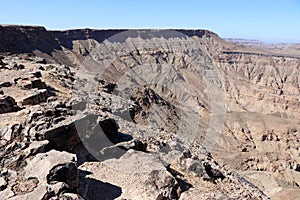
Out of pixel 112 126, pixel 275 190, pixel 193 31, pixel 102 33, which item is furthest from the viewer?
pixel 193 31

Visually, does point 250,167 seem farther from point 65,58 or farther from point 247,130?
point 65,58

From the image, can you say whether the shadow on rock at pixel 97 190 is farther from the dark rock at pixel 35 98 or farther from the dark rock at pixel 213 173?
the dark rock at pixel 35 98

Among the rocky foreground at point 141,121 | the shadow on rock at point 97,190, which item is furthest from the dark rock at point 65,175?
the shadow on rock at point 97,190

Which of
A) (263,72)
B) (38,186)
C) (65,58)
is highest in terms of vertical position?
(38,186)

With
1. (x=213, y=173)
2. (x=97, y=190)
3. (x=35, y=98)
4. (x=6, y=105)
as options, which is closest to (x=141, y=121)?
(x=35, y=98)

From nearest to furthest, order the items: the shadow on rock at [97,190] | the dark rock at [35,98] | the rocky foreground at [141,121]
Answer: the shadow on rock at [97,190] → the rocky foreground at [141,121] → the dark rock at [35,98]

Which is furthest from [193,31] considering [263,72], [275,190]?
[275,190]

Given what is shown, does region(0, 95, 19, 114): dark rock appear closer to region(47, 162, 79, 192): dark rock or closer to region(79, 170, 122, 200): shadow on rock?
region(79, 170, 122, 200): shadow on rock

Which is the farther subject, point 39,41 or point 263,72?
point 263,72
